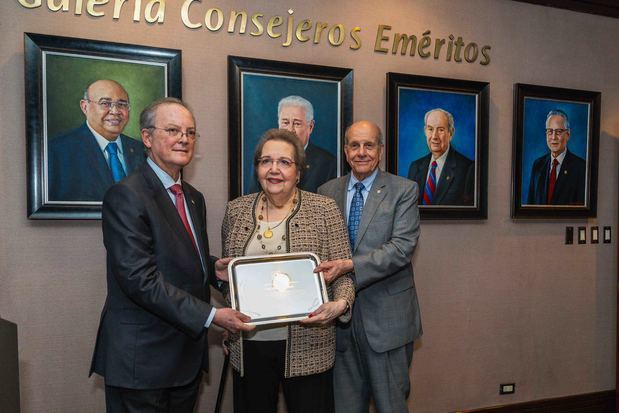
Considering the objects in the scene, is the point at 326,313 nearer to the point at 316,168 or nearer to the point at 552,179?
the point at 316,168

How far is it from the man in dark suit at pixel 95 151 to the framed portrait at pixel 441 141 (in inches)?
61.5

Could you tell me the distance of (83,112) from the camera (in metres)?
2.64

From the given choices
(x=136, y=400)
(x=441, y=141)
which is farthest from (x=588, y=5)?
(x=136, y=400)

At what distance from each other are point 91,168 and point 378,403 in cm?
185

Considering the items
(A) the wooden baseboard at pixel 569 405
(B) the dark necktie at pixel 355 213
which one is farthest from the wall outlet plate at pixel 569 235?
(B) the dark necktie at pixel 355 213

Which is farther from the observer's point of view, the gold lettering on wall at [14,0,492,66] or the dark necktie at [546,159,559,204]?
the dark necktie at [546,159,559,204]

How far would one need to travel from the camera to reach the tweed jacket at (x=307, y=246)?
6.87 feet

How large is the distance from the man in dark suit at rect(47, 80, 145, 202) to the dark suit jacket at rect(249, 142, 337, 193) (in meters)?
0.93

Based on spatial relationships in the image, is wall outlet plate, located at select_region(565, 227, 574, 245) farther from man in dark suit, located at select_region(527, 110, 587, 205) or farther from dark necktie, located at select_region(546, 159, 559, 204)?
dark necktie, located at select_region(546, 159, 559, 204)

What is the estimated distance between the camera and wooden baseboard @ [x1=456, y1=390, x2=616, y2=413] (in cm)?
366

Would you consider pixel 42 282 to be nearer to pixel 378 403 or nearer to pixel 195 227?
pixel 195 227

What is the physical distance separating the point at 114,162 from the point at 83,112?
29cm

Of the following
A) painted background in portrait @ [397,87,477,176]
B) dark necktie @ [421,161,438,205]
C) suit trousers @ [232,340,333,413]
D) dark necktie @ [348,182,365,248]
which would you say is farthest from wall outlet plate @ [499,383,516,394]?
suit trousers @ [232,340,333,413]

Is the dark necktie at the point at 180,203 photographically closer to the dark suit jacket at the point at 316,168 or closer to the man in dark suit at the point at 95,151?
the man in dark suit at the point at 95,151
